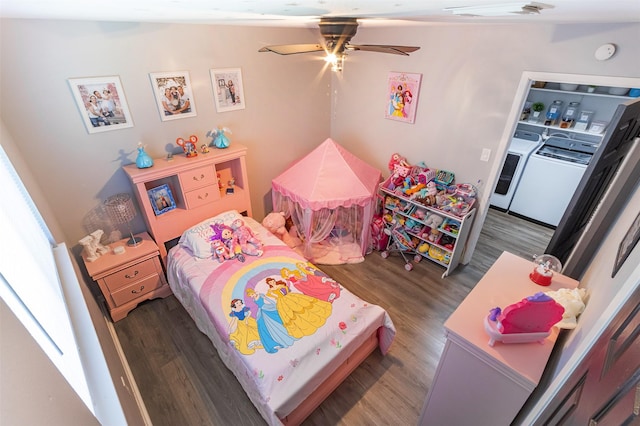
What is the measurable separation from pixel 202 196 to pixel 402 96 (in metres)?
2.40

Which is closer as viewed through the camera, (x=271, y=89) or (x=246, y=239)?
(x=246, y=239)

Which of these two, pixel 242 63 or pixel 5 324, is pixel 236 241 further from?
pixel 5 324

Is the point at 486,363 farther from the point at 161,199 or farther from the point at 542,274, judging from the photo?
the point at 161,199

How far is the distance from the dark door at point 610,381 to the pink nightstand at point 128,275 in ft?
9.60

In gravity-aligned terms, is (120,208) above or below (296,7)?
below

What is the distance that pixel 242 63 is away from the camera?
118 inches

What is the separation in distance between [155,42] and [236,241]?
6.02 ft

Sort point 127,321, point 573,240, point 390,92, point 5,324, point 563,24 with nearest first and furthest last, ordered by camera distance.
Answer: point 5,324, point 563,24, point 573,240, point 127,321, point 390,92

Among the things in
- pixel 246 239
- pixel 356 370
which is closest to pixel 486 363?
pixel 356 370

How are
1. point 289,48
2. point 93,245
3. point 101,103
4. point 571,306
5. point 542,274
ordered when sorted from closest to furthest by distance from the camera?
point 571,306 → point 289,48 → point 542,274 → point 101,103 → point 93,245

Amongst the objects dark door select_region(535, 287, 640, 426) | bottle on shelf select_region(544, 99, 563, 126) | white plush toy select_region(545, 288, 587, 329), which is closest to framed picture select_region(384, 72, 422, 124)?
bottle on shelf select_region(544, 99, 563, 126)

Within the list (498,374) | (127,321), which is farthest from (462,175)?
(127,321)

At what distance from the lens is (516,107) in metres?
2.57

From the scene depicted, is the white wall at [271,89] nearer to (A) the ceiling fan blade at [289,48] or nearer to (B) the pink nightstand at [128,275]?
(B) the pink nightstand at [128,275]
